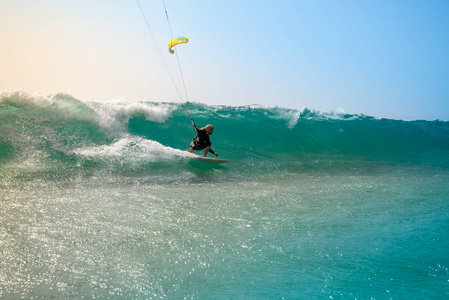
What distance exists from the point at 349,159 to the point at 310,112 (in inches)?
213

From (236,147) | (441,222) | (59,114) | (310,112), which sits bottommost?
(441,222)

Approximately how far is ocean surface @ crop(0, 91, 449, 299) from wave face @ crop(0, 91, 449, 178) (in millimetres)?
71

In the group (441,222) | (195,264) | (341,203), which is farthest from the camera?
(341,203)

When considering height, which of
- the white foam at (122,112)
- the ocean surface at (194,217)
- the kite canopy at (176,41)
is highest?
the kite canopy at (176,41)

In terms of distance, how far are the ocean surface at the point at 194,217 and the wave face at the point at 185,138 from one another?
71 mm

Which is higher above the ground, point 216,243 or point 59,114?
point 59,114

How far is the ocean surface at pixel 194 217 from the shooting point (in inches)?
107

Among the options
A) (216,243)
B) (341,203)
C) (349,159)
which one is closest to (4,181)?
(216,243)

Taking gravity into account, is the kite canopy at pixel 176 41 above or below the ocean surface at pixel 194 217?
above

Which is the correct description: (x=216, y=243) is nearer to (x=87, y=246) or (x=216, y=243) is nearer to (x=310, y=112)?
(x=87, y=246)

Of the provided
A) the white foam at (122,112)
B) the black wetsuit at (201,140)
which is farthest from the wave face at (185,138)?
the black wetsuit at (201,140)

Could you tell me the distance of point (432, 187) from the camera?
670 centimetres

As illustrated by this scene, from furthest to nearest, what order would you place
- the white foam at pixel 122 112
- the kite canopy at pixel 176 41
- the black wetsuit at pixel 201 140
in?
the white foam at pixel 122 112, the black wetsuit at pixel 201 140, the kite canopy at pixel 176 41

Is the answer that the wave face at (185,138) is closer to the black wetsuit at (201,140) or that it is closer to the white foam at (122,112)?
the white foam at (122,112)
